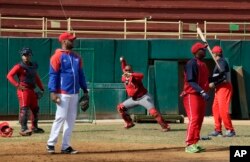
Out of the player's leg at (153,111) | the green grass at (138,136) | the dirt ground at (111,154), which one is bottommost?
the green grass at (138,136)

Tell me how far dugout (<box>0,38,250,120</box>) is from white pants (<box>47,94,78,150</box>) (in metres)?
10.0

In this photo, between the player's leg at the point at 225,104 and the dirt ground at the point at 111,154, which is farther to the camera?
the player's leg at the point at 225,104

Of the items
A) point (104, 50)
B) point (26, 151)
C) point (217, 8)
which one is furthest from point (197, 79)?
point (217, 8)

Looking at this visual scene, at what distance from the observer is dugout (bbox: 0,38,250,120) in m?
21.8

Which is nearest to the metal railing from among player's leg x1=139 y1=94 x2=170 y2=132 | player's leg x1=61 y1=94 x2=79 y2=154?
player's leg x1=139 y1=94 x2=170 y2=132

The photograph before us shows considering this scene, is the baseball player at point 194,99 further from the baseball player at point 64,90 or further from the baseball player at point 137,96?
the baseball player at point 137,96

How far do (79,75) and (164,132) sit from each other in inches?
203

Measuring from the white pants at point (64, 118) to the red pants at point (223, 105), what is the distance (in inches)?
174

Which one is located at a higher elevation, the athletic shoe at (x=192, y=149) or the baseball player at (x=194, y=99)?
the baseball player at (x=194, y=99)

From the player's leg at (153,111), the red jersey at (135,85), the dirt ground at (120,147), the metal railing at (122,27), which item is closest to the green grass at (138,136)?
the dirt ground at (120,147)

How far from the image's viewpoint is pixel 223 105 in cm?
1469

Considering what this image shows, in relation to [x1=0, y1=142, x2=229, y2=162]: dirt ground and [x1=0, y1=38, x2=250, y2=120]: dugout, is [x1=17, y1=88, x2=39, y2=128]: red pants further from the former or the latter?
[x1=0, y1=38, x2=250, y2=120]: dugout

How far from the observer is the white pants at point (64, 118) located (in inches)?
441

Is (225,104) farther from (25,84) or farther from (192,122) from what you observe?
(25,84)
